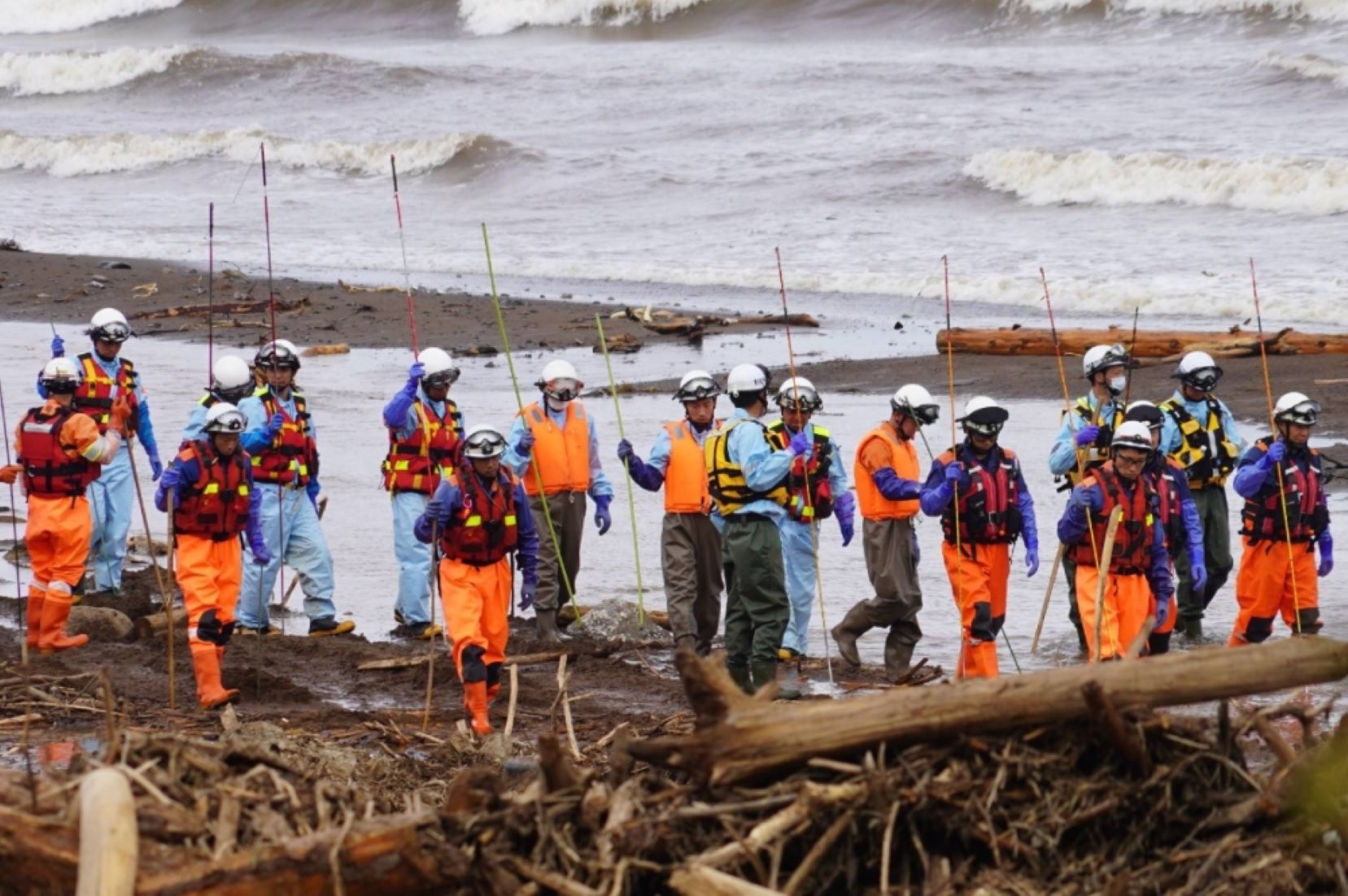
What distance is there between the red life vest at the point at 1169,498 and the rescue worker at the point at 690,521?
277 centimetres

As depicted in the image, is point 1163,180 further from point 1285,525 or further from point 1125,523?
point 1125,523

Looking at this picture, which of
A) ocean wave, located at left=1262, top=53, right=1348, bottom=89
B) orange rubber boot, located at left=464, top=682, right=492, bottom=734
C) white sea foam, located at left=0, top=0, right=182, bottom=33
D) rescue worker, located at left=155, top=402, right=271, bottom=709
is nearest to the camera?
A: orange rubber boot, located at left=464, top=682, right=492, bottom=734

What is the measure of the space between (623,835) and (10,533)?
1126cm

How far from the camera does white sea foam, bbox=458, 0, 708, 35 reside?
60469 millimetres

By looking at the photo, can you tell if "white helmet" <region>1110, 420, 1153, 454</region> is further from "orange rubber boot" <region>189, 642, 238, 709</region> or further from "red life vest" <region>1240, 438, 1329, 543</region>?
"orange rubber boot" <region>189, 642, 238, 709</region>

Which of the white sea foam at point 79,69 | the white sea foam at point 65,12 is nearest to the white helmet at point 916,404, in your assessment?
the white sea foam at point 79,69

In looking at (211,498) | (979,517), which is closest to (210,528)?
(211,498)

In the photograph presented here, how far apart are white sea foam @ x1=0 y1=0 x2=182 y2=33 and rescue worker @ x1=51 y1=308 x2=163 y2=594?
63.6 m

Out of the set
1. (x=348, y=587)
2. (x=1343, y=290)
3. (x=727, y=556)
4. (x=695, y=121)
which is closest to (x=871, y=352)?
(x=1343, y=290)

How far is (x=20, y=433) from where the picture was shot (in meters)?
12.8

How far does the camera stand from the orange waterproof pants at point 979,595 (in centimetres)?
1129

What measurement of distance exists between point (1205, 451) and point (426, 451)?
5176mm

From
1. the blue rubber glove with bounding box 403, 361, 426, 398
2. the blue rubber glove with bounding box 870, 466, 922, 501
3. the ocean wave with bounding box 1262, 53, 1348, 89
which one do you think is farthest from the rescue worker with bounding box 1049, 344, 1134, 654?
the ocean wave with bounding box 1262, 53, 1348, 89

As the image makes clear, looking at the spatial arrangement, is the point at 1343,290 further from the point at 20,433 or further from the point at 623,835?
the point at 623,835
